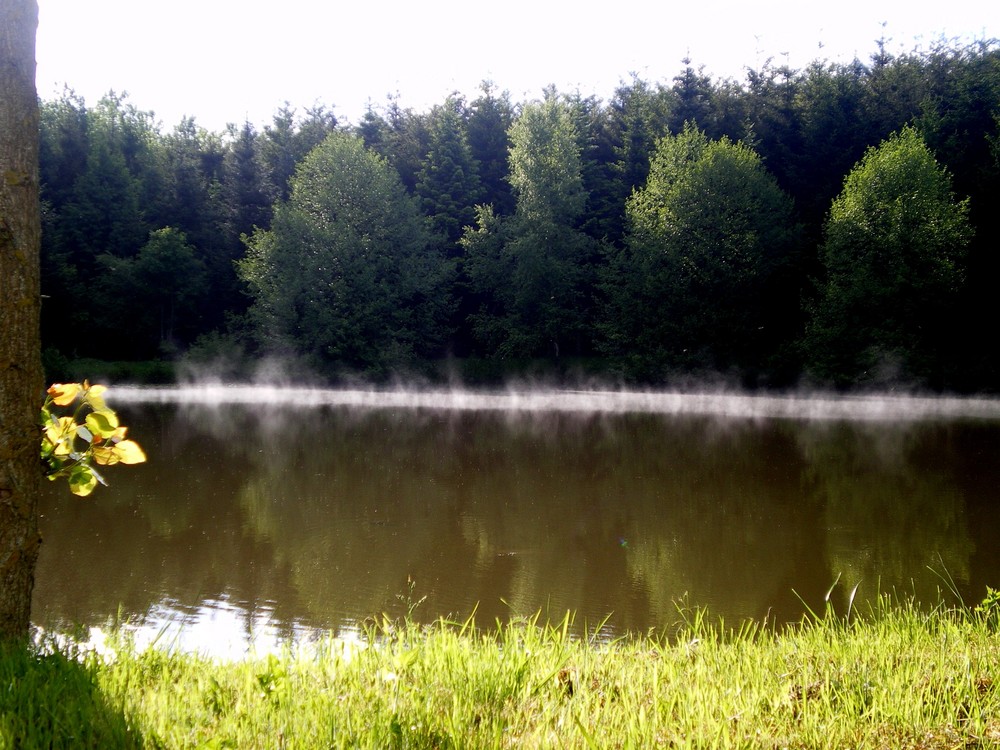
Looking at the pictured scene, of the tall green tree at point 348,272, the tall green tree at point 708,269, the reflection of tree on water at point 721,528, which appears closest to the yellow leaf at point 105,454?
the reflection of tree on water at point 721,528

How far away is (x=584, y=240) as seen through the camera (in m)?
32.7

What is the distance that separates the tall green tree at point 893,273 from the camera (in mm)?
26266

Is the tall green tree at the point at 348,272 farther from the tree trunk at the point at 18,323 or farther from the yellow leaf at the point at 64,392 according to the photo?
the tree trunk at the point at 18,323

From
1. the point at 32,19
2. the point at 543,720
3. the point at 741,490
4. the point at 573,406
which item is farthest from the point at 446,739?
the point at 573,406

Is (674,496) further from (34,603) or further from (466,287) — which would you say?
(466,287)

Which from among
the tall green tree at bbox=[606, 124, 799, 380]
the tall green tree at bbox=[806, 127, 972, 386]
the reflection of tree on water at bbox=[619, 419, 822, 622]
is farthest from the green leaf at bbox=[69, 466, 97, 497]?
the tall green tree at bbox=[606, 124, 799, 380]

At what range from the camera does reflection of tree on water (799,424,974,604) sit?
6309 mm

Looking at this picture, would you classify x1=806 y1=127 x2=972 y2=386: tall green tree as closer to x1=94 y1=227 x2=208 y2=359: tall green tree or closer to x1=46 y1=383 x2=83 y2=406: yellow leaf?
x1=94 y1=227 x2=208 y2=359: tall green tree

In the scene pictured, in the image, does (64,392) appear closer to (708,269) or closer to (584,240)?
(708,269)

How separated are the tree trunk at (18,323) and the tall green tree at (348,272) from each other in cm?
2813

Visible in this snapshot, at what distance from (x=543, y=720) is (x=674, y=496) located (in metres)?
7.24

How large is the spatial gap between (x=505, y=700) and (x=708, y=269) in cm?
2848

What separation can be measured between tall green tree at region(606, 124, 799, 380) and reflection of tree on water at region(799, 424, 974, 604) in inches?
559

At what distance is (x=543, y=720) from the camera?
2.59 metres
